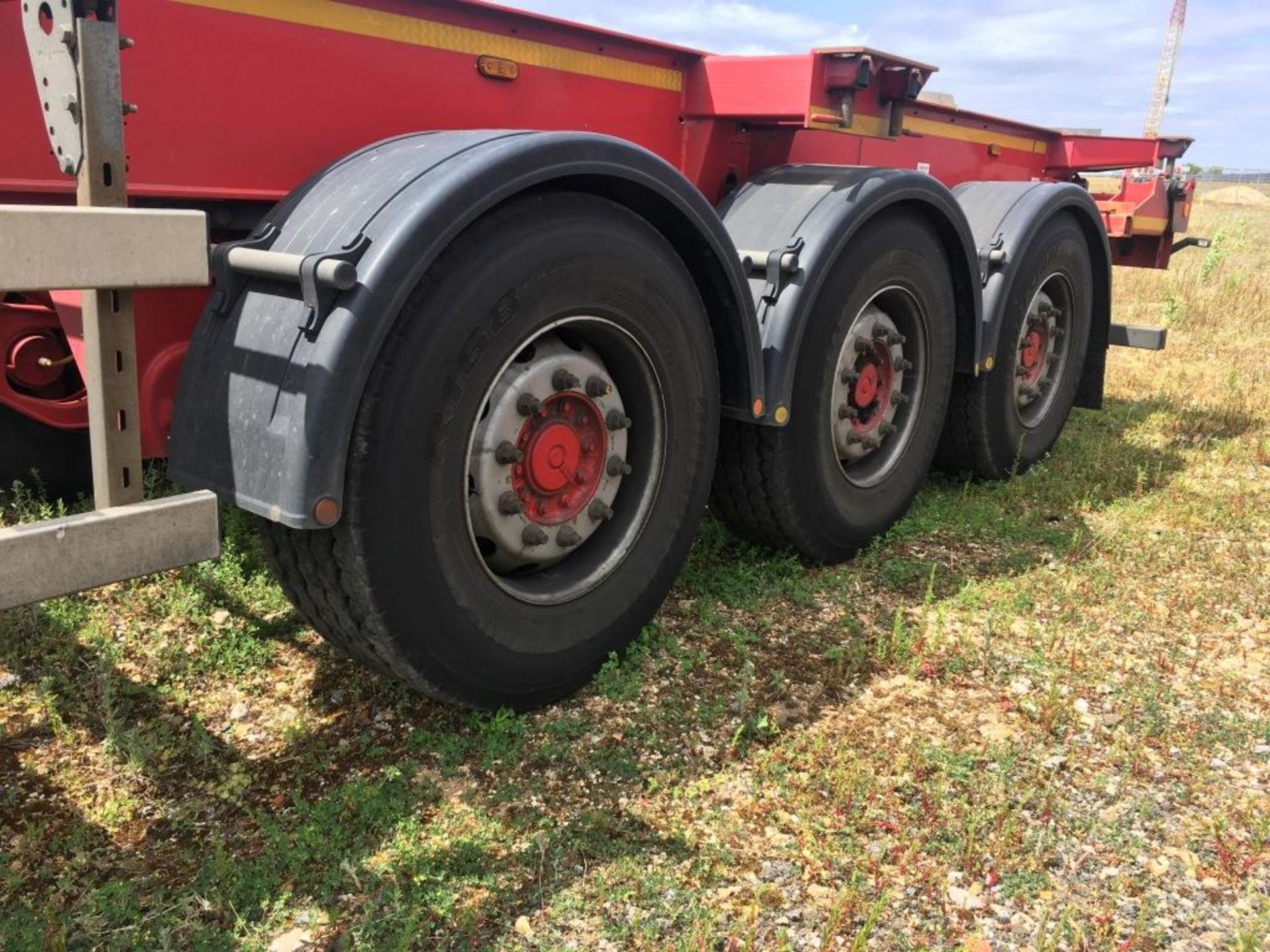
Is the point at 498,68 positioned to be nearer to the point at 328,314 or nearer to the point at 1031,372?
the point at 328,314

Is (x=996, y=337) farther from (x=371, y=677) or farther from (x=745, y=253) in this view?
(x=371, y=677)

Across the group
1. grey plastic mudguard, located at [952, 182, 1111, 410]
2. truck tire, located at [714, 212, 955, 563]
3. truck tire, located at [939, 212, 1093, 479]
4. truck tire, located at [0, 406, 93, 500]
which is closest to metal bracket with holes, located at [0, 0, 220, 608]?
truck tire, located at [0, 406, 93, 500]

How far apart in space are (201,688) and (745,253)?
6.54 feet

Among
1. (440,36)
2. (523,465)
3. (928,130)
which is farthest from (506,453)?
(928,130)

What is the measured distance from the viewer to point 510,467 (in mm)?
2389

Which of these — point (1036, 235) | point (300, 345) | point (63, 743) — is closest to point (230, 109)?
point (300, 345)

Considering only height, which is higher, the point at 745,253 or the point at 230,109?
the point at 230,109

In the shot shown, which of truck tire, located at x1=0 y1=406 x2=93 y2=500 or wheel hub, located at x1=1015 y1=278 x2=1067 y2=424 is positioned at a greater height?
wheel hub, located at x1=1015 y1=278 x2=1067 y2=424

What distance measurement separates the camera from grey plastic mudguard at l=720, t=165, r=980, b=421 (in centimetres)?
299

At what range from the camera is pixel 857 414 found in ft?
11.8

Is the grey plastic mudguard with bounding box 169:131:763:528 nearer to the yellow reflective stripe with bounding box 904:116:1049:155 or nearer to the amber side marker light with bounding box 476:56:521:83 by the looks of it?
the amber side marker light with bounding box 476:56:521:83

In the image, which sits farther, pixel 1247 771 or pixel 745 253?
pixel 745 253

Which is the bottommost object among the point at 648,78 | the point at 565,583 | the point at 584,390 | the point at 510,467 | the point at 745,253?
the point at 565,583

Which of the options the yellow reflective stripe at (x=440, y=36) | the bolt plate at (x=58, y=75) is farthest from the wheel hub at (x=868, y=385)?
the bolt plate at (x=58, y=75)
